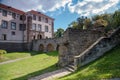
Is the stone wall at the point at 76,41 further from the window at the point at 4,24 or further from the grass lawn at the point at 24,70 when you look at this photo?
the window at the point at 4,24

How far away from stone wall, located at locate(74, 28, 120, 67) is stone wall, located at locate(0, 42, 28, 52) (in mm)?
31425

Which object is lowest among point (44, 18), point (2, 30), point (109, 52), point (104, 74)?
point (104, 74)

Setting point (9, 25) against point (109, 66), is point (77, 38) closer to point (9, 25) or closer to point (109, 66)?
point (109, 66)

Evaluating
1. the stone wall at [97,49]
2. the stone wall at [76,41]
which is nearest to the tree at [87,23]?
the stone wall at [76,41]

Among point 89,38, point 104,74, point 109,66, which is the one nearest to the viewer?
point 104,74

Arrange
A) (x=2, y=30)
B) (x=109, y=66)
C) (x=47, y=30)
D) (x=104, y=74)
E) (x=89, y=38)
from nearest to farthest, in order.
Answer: (x=104, y=74) → (x=109, y=66) → (x=89, y=38) → (x=2, y=30) → (x=47, y=30)

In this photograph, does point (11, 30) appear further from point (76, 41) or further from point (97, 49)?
point (97, 49)

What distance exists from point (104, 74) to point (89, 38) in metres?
8.02

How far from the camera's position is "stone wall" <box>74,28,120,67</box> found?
45.9ft

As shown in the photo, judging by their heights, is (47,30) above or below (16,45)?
above

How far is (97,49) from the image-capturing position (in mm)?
14695

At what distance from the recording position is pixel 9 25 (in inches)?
1748

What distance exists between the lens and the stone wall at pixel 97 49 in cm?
1400

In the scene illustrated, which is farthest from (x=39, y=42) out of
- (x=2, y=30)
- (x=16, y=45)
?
(x=2, y=30)
